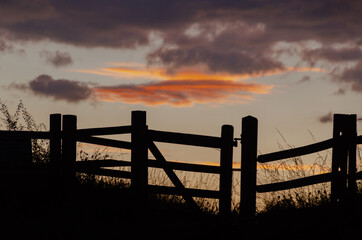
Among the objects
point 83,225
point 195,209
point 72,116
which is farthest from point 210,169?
point 72,116

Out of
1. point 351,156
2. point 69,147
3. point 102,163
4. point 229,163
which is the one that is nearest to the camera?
point 229,163

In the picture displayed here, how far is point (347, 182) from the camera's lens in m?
9.53

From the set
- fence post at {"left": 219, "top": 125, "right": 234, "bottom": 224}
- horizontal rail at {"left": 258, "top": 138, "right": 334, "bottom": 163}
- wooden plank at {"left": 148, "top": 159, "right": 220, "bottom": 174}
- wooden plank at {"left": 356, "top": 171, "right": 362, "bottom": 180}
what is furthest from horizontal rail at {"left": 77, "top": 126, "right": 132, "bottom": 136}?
wooden plank at {"left": 356, "top": 171, "right": 362, "bottom": 180}

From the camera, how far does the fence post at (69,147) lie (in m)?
10.4

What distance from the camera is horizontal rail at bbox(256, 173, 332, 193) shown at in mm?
9484

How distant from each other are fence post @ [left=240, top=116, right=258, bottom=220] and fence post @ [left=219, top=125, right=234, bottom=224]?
0.25 meters

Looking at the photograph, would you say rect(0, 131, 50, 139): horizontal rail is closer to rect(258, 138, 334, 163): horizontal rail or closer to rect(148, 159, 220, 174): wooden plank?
rect(148, 159, 220, 174): wooden plank

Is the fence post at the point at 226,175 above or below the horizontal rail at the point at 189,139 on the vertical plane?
below

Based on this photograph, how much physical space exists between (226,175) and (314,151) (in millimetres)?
1823

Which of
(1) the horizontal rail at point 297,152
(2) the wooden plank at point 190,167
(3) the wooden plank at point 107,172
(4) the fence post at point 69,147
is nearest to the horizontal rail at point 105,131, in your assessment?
(4) the fence post at point 69,147

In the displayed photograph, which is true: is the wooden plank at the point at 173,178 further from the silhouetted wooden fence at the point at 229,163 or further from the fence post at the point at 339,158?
the fence post at the point at 339,158

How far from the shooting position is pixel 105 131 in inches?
397

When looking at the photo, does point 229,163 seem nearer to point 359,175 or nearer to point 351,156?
point 351,156

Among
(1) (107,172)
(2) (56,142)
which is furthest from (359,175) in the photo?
(2) (56,142)
